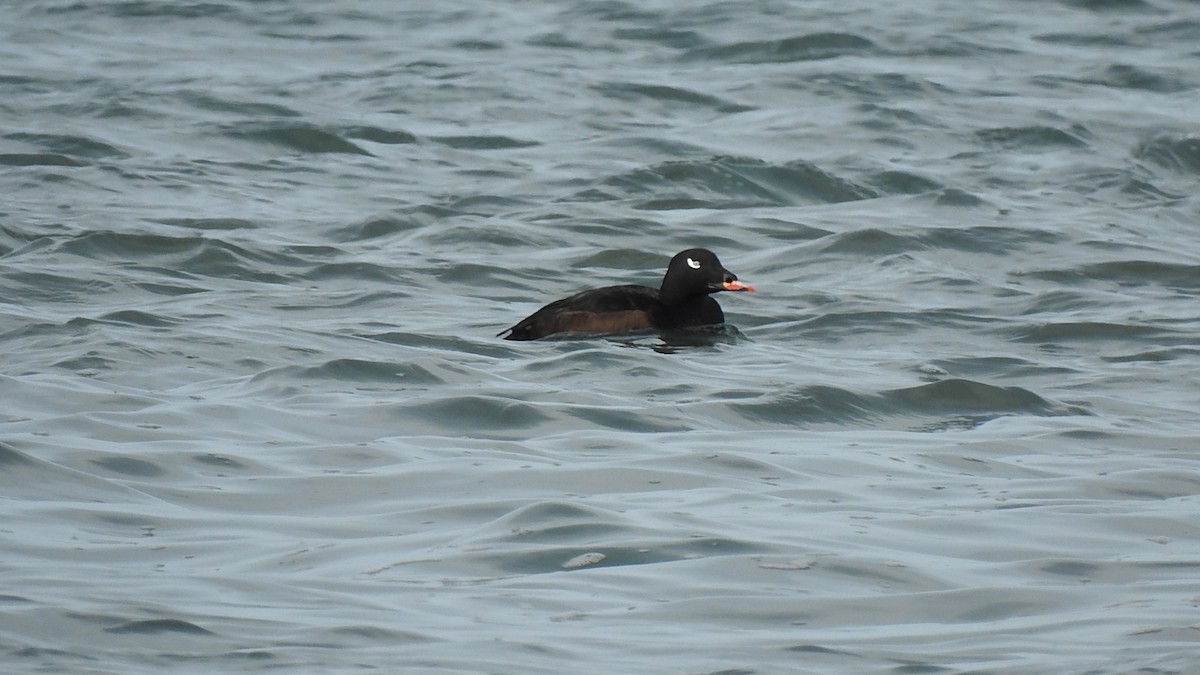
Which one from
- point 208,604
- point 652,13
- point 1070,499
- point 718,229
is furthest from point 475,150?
point 208,604

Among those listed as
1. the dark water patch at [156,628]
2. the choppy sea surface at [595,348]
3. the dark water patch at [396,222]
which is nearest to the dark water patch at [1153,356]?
the choppy sea surface at [595,348]

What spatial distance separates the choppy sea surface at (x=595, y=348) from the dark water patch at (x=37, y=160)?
0.19 feet

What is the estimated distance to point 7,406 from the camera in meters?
8.11

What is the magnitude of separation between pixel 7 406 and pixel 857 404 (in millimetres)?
3653

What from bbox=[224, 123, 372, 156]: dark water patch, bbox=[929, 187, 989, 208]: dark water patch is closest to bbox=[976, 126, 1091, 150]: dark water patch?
bbox=[929, 187, 989, 208]: dark water patch

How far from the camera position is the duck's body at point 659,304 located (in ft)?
34.9

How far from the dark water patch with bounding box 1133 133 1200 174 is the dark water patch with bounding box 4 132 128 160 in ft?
28.1

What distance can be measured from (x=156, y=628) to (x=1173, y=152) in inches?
530

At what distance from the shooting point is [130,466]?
7.04m

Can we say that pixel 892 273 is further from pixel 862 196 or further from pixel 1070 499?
pixel 1070 499

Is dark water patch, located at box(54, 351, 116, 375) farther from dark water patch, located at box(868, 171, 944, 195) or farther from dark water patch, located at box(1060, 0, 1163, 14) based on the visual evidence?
dark water patch, located at box(1060, 0, 1163, 14)

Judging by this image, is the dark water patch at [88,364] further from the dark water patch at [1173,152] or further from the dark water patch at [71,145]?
the dark water patch at [1173,152]

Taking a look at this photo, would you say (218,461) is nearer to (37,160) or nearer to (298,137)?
(37,160)

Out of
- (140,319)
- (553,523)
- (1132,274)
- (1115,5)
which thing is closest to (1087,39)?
(1115,5)
